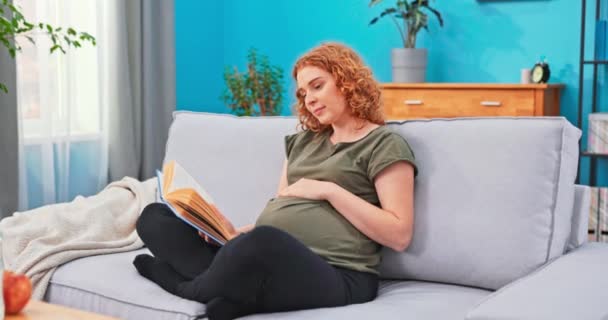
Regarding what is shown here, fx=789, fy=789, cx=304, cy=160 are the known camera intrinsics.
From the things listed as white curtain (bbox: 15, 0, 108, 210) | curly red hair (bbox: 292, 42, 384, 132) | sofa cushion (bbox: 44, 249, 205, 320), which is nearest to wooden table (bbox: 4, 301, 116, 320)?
sofa cushion (bbox: 44, 249, 205, 320)

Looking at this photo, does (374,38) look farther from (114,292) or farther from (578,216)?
(114,292)

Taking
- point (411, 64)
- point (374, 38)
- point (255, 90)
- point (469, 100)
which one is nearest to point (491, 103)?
point (469, 100)

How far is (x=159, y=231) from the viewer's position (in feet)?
6.66

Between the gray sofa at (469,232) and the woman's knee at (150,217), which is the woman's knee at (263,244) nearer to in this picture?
the gray sofa at (469,232)

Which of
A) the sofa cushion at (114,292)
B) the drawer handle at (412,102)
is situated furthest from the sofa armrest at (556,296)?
the drawer handle at (412,102)

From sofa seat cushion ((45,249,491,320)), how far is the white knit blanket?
0.12 feet

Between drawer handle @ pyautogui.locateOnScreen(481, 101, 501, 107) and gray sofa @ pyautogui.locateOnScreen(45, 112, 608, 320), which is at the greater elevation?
drawer handle @ pyautogui.locateOnScreen(481, 101, 501, 107)

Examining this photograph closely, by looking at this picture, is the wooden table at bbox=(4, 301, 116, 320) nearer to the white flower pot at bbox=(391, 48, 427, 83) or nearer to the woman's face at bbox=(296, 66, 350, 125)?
the woman's face at bbox=(296, 66, 350, 125)

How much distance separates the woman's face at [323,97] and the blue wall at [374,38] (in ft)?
8.00

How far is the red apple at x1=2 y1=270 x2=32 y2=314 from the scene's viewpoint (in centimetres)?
158

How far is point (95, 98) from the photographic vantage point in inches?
172

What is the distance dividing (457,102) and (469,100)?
0.21 feet

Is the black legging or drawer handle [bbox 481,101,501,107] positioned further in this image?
drawer handle [bbox 481,101,501,107]

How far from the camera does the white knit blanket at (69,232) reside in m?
2.17
